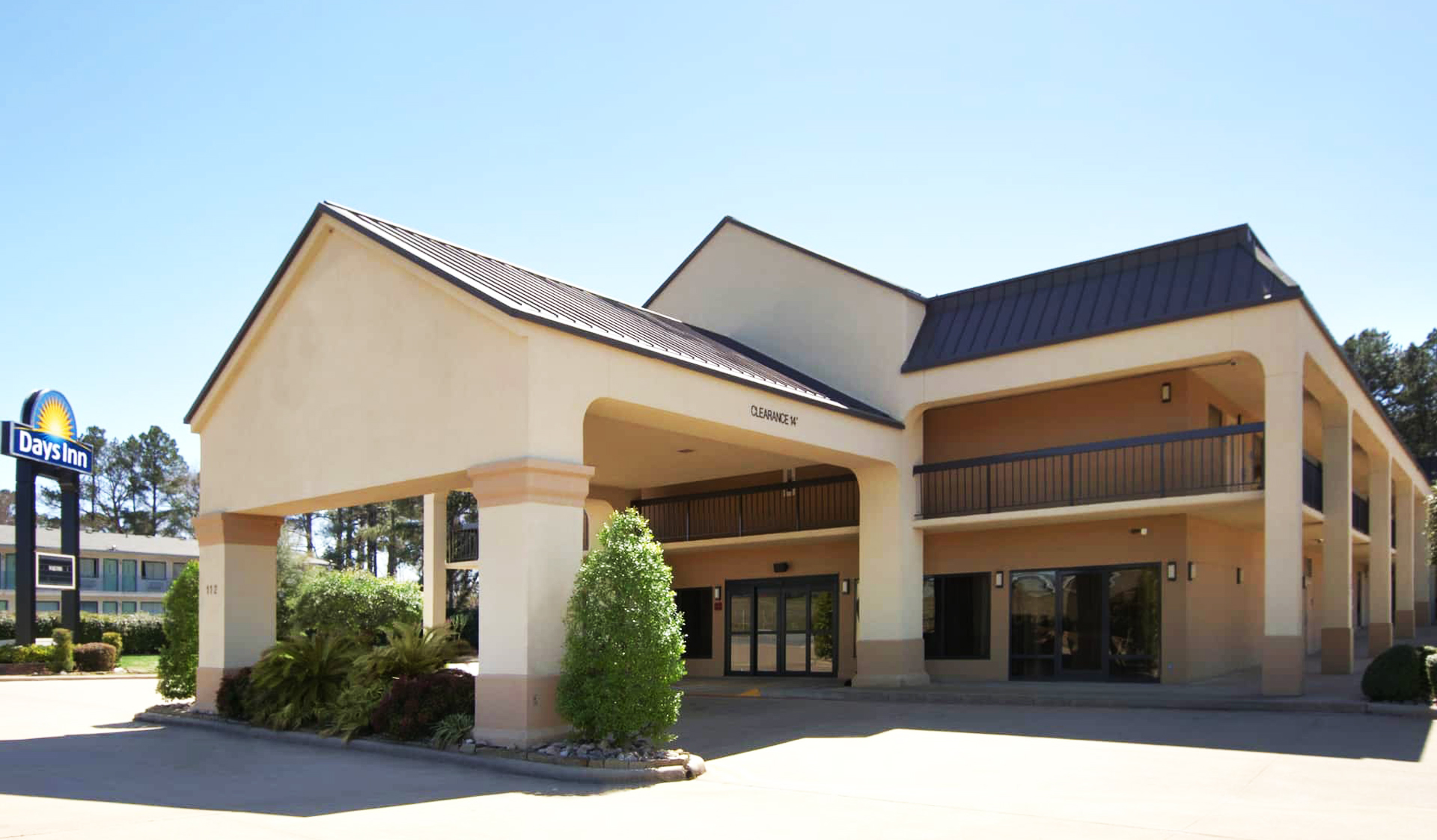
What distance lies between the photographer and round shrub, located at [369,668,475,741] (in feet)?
44.4

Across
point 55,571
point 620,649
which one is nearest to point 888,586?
point 620,649

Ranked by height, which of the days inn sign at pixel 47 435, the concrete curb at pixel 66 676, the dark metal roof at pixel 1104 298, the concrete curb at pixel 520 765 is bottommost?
the concrete curb at pixel 66 676

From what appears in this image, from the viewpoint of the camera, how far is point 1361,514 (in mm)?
26969

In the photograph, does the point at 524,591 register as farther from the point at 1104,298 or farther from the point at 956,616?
the point at 1104,298

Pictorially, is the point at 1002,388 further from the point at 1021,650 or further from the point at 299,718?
the point at 299,718

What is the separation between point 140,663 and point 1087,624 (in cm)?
3134

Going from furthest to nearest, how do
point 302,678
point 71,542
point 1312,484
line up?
point 71,542 < point 1312,484 < point 302,678

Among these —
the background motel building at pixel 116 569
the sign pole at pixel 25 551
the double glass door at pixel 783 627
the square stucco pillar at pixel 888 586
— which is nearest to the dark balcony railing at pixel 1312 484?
the square stucco pillar at pixel 888 586

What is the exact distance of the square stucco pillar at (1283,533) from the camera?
1609 centimetres

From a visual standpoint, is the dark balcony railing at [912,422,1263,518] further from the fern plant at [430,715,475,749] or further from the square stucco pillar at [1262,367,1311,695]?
the fern plant at [430,715,475,749]

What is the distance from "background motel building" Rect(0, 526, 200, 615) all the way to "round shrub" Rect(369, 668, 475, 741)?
49.9m

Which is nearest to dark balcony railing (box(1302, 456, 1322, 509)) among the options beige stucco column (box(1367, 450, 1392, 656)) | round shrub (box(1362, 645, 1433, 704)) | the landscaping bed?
beige stucco column (box(1367, 450, 1392, 656))

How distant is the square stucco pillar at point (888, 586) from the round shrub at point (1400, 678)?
7.58 meters

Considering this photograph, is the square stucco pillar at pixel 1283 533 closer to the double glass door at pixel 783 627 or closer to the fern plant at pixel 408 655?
the double glass door at pixel 783 627
